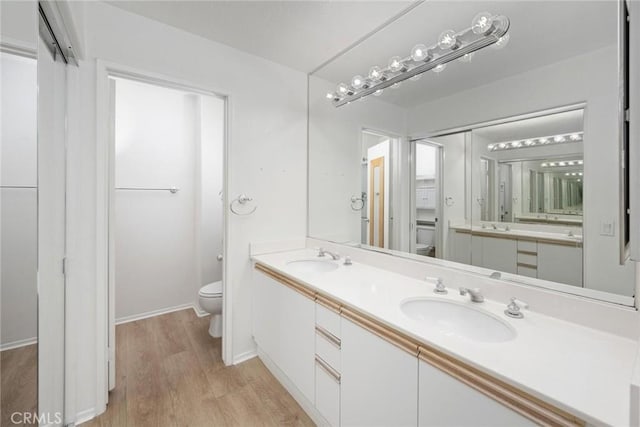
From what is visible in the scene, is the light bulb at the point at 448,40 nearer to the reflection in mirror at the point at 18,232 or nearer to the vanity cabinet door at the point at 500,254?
the vanity cabinet door at the point at 500,254

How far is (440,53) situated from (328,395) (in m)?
1.87

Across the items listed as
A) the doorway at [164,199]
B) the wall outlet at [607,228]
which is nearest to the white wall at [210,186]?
the doorway at [164,199]

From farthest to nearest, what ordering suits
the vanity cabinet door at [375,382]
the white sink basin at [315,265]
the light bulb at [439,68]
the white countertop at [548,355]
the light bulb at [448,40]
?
the white sink basin at [315,265]
the light bulb at [439,68]
the light bulb at [448,40]
the vanity cabinet door at [375,382]
the white countertop at [548,355]

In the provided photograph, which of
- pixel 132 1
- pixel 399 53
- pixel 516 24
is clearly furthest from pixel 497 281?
pixel 132 1

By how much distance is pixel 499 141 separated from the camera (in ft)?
4.22

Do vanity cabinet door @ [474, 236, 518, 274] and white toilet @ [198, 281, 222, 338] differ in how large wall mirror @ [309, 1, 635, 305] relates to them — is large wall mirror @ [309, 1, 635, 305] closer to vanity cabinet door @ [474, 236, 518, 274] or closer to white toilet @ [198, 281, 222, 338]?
vanity cabinet door @ [474, 236, 518, 274]

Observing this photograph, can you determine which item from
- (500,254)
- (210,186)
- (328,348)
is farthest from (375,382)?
(210,186)

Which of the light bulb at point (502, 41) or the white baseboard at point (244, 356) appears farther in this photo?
the white baseboard at point (244, 356)

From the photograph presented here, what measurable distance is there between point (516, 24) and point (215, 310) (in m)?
2.78

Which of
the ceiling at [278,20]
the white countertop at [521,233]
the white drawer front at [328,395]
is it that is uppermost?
the ceiling at [278,20]

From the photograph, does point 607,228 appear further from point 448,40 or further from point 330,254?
point 330,254

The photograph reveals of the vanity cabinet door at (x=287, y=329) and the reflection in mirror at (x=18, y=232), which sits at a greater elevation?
the reflection in mirror at (x=18, y=232)

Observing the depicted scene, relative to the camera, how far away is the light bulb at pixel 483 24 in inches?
46.3

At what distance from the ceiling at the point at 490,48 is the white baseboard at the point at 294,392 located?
1.89 meters
